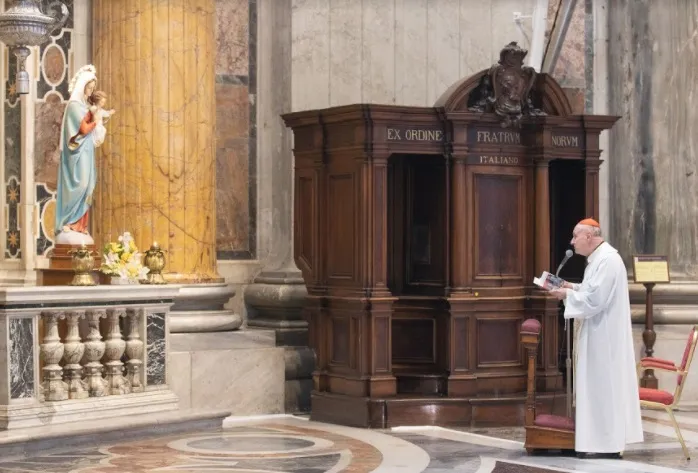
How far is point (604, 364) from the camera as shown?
11094 mm

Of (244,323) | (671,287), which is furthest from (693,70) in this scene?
(244,323)

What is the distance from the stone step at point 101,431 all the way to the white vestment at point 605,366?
334 cm

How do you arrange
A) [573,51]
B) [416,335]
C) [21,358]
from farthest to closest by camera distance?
1. [573,51]
2. [416,335]
3. [21,358]

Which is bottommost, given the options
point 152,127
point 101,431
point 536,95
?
point 101,431

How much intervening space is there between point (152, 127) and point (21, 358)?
3.01 metres

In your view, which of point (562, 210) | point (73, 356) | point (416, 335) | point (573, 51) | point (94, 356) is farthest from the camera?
point (573, 51)

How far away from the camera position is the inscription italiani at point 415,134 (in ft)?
42.9

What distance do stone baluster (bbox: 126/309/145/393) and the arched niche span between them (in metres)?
3.25

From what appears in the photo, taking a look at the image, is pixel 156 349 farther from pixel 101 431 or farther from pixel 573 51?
pixel 573 51

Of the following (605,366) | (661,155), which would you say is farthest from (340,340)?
(661,155)

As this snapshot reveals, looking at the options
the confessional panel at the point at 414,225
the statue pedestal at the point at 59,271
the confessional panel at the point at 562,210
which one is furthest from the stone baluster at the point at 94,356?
the confessional panel at the point at 562,210

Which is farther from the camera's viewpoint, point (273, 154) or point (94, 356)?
point (273, 154)

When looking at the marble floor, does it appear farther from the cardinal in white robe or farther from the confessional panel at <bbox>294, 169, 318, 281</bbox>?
the confessional panel at <bbox>294, 169, 318, 281</bbox>

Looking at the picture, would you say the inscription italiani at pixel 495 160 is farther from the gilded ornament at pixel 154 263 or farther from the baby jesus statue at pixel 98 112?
the baby jesus statue at pixel 98 112
